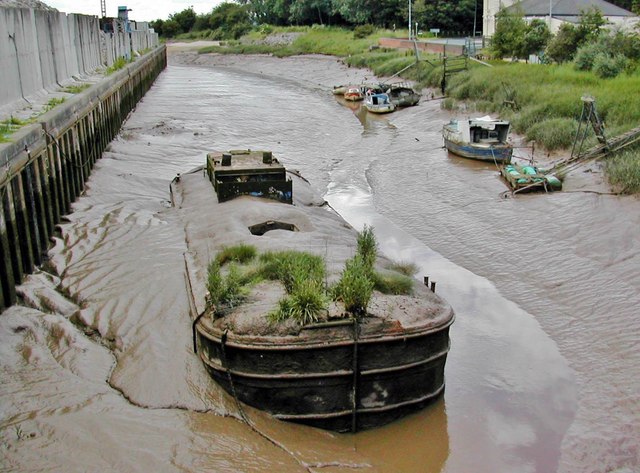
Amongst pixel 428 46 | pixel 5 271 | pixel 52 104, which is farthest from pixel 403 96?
pixel 5 271

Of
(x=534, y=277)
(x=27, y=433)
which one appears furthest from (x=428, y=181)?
(x=27, y=433)

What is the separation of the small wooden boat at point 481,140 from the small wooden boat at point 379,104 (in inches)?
509

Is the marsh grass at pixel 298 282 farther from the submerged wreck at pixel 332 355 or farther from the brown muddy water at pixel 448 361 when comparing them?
the brown muddy water at pixel 448 361

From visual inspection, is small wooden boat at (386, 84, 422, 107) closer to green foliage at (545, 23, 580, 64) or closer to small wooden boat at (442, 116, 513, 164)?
green foliage at (545, 23, 580, 64)

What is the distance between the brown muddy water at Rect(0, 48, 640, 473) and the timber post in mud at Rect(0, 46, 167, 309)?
443 millimetres

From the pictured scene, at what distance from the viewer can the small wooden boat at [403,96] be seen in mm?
41625

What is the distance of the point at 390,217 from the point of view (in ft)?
67.3

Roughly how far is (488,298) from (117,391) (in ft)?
26.1

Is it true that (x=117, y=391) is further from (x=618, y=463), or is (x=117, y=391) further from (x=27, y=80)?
(x=27, y=80)

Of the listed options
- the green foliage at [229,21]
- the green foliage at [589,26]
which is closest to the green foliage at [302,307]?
the green foliage at [589,26]

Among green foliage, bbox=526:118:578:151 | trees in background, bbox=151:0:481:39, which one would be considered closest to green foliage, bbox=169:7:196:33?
trees in background, bbox=151:0:481:39

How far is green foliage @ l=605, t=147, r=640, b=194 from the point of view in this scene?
1892cm

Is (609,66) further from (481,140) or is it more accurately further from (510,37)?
(510,37)

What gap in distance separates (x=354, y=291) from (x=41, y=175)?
9.27 m
